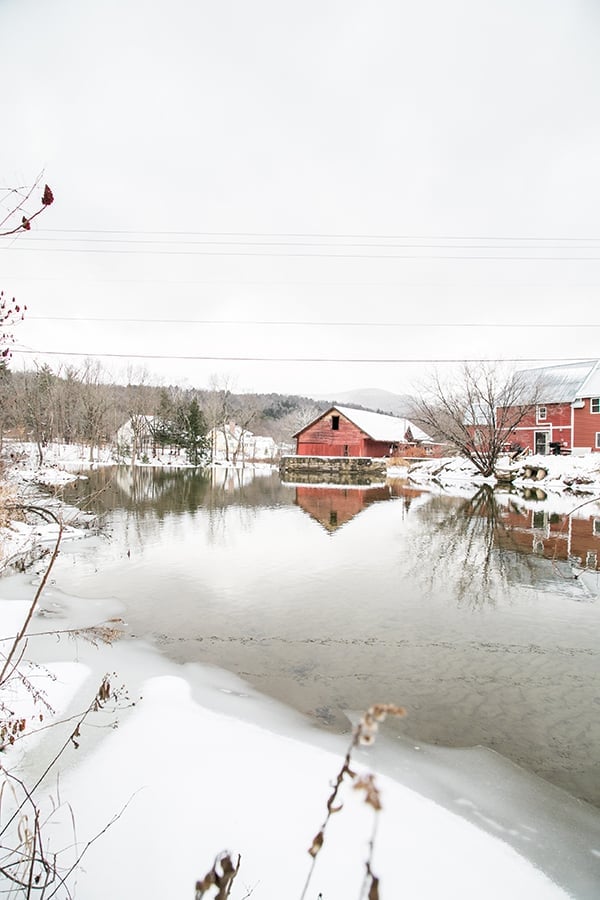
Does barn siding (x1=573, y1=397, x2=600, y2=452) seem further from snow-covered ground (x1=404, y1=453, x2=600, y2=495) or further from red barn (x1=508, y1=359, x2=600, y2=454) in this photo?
snow-covered ground (x1=404, y1=453, x2=600, y2=495)

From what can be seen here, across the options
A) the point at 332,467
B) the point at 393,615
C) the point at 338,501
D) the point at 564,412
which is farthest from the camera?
the point at 332,467

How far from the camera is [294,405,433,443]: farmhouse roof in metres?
49.8

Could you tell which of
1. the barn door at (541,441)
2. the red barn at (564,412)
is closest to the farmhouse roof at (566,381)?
the red barn at (564,412)

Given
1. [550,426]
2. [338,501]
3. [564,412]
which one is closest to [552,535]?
[338,501]

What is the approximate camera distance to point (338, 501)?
23.6 metres

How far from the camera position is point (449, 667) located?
5.92 metres

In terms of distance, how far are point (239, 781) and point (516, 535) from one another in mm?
12242

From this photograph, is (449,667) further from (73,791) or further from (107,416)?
(107,416)

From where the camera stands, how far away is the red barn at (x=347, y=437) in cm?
4931

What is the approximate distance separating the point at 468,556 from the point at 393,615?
4.77m

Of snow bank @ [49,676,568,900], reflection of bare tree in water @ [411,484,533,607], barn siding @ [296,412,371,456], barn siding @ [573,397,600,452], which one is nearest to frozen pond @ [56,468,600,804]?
reflection of bare tree in water @ [411,484,533,607]

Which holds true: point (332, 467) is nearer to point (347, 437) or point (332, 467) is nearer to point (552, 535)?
point (347, 437)

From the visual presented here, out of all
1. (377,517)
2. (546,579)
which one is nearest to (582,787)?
(546,579)

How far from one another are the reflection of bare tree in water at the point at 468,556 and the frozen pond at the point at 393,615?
0.19ft
